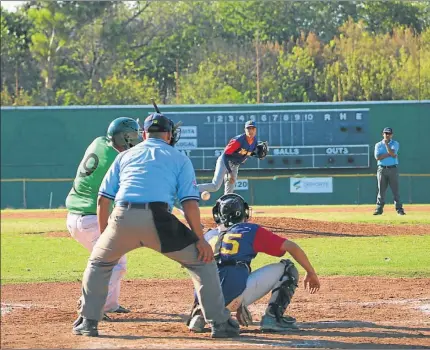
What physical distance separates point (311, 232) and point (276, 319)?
32.8 feet

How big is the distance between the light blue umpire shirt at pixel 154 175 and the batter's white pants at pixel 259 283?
1.00 metres

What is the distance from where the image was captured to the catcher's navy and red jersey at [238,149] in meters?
17.0

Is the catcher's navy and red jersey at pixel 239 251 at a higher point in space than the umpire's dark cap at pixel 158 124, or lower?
lower

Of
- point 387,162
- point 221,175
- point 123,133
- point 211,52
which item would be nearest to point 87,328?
point 123,133

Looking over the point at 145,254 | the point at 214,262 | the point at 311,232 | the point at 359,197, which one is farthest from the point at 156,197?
the point at 359,197

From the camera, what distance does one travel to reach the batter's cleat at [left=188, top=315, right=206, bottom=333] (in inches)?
301

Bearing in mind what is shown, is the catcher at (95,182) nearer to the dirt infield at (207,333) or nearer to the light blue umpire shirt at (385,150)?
the dirt infield at (207,333)

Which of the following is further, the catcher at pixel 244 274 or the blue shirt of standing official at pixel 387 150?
the blue shirt of standing official at pixel 387 150

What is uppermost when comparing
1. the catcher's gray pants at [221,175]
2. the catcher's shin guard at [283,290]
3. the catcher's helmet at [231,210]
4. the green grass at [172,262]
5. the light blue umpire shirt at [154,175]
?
the light blue umpire shirt at [154,175]

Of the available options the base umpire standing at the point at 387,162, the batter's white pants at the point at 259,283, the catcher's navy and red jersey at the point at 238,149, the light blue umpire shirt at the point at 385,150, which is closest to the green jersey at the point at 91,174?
the batter's white pants at the point at 259,283

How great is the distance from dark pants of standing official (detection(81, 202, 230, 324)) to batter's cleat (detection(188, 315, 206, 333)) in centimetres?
36

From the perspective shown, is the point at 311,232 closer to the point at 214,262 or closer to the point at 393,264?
the point at 393,264

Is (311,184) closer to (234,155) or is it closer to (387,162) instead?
(387,162)

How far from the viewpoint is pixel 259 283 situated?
7707mm
